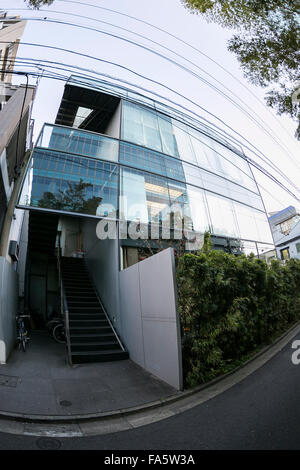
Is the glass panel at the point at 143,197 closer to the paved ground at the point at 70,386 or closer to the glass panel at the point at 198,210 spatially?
the glass panel at the point at 198,210

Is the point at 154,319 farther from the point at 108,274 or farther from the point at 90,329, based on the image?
the point at 108,274

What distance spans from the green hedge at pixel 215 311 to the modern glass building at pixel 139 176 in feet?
13.8

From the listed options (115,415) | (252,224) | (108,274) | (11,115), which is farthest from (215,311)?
(252,224)

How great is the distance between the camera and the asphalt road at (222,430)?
2633 millimetres

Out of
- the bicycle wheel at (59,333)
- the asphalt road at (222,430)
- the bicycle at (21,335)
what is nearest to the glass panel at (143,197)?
the bicycle wheel at (59,333)

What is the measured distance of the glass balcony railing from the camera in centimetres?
958

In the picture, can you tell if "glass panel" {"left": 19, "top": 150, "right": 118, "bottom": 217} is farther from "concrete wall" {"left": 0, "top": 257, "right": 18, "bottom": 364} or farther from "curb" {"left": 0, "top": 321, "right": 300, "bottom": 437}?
"curb" {"left": 0, "top": 321, "right": 300, "bottom": 437}

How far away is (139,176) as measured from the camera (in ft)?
34.9

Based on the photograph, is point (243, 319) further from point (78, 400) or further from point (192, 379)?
point (78, 400)

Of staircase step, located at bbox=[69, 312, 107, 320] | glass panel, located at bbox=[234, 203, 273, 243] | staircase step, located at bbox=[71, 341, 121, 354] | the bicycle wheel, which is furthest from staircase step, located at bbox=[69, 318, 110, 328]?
glass panel, located at bbox=[234, 203, 273, 243]

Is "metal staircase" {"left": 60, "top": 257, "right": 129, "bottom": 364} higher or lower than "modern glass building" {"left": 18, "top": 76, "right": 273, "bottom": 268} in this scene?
lower

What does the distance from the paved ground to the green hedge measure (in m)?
0.95

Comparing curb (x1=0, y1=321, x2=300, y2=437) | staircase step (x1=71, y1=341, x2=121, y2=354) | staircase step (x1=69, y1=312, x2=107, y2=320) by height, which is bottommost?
curb (x1=0, y1=321, x2=300, y2=437)

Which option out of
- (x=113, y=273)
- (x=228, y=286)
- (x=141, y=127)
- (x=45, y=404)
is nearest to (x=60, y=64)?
(x=141, y=127)
